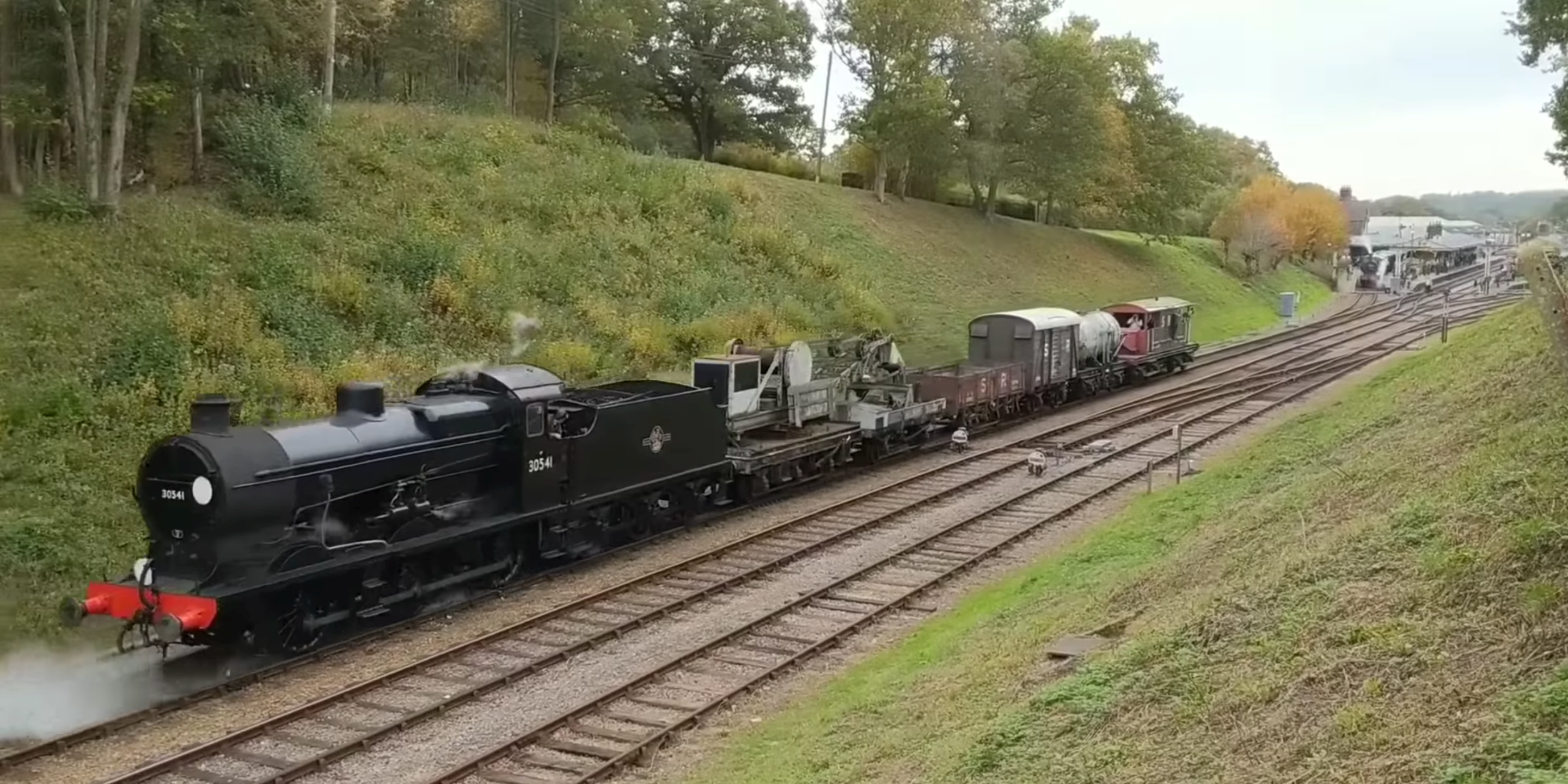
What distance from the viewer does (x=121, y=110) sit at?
21672 millimetres

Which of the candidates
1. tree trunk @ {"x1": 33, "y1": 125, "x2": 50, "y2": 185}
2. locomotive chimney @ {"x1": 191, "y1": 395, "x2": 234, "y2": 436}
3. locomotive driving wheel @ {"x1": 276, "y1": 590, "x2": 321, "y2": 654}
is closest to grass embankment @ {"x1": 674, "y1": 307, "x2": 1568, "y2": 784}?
locomotive driving wheel @ {"x1": 276, "y1": 590, "x2": 321, "y2": 654}

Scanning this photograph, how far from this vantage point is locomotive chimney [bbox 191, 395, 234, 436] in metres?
12.0

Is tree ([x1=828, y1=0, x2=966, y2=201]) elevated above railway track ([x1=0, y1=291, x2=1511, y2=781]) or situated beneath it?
elevated above

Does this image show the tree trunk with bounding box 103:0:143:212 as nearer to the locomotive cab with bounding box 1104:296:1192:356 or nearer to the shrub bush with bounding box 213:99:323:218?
the shrub bush with bounding box 213:99:323:218

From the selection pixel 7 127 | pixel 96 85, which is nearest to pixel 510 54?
pixel 96 85

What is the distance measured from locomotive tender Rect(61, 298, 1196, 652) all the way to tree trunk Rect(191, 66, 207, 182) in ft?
40.9

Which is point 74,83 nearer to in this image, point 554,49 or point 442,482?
point 442,482

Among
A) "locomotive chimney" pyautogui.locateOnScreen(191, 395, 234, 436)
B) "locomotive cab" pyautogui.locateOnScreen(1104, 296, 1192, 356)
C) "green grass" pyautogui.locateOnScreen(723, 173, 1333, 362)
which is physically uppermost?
"green grass" pyautogui.locateOnScreen(723, 173, 1333, 362)

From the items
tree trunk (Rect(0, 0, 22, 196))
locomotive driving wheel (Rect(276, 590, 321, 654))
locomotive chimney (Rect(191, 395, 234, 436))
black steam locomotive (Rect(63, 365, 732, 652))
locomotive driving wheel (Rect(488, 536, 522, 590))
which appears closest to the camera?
black steam locomotive (Rect(63, 365, 732, 652))

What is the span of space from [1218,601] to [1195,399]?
23.9 m

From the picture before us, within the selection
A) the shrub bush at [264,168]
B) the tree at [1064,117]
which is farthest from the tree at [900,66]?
the shrub bush at [264,168]

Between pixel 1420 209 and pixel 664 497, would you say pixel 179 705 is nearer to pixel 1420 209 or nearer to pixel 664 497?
pixel 664 497

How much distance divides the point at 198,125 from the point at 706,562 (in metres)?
16.6

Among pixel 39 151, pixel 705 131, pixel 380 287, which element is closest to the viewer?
pixel 39 151
